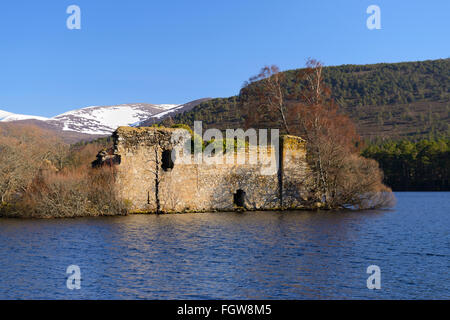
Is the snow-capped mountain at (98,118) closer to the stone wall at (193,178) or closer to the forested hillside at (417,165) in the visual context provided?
the forested hillside at (417,165)

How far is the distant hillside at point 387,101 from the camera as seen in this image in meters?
97.6

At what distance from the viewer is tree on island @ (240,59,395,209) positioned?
30.9m

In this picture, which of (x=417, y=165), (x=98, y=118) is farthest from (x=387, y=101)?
(x=98, y=118)

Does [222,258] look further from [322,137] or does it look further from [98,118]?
[98,118]

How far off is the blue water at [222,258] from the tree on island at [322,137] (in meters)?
6.13

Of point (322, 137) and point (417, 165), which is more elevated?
point (322, 137)

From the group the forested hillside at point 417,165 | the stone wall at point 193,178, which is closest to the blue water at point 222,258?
the stone wall at point 193,178

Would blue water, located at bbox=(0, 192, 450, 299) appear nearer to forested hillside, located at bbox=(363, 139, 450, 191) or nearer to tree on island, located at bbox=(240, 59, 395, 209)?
tree on island, located at bbox=(240, 59, 395, 209)

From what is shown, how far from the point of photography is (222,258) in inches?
597

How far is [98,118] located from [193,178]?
95.3 metres

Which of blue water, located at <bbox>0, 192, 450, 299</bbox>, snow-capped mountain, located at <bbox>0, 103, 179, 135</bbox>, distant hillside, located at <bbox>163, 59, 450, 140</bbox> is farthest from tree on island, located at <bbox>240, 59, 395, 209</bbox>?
snow-capped mountain, located at <bbox>0, 103, 179, 135</bbox>
